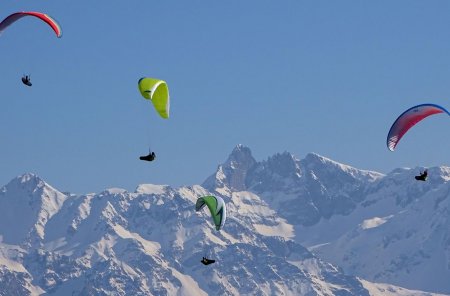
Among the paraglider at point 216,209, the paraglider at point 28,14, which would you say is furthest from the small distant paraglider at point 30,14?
the paraglider at point 216,209

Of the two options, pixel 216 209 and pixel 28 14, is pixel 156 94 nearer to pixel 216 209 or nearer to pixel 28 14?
pixel 28 14

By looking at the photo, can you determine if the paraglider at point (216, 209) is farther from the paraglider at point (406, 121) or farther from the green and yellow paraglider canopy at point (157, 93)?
the paraglider at point (406, 121)

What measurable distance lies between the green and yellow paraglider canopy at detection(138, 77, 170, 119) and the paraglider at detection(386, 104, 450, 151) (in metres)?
15.4

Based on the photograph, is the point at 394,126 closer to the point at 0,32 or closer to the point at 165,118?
the point at 165,118

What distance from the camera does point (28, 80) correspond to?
91.7m

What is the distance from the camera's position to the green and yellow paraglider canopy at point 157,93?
302 feet

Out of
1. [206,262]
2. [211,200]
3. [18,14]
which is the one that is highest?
[18,14]

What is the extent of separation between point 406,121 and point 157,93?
17.2 m

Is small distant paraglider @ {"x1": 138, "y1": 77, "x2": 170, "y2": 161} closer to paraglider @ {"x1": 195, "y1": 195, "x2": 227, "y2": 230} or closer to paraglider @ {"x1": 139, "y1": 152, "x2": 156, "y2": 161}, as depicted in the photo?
paraglider @ {"x1": 139, "y1": 152, "x2": 156, "y2": 161}

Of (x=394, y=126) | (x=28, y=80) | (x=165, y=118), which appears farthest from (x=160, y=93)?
(x=394, y=126)

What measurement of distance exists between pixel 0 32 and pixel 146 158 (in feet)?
44.8

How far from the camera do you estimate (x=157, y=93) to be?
315 ft

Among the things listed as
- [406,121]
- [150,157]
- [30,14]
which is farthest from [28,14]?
[406,121]

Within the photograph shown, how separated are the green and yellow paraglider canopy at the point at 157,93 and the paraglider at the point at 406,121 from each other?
50.6 feet
